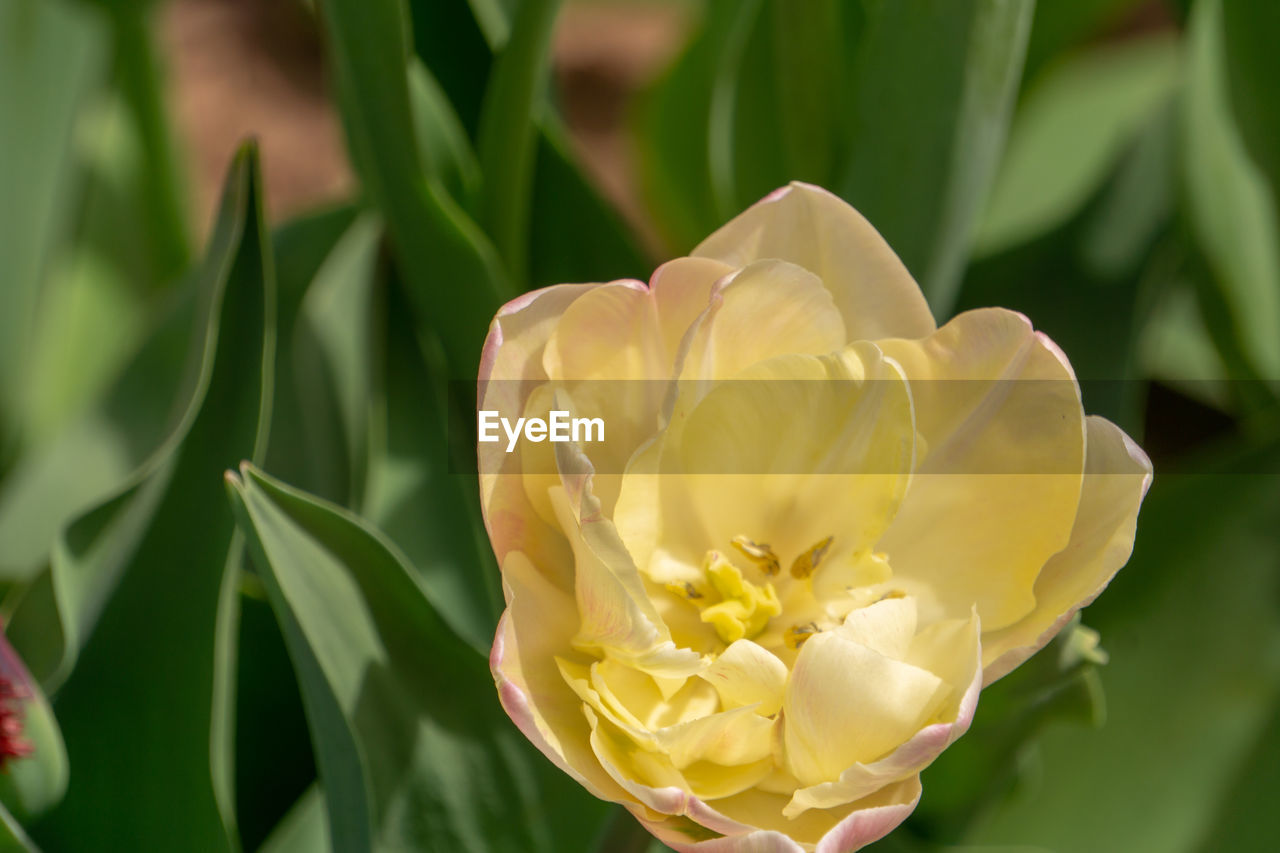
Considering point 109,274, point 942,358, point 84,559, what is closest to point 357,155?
point 84,559

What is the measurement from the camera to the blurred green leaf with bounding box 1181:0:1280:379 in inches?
28.2

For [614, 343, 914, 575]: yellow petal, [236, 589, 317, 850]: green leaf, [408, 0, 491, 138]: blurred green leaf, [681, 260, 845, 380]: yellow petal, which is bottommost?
[236, 589, 317, 850]: green leaf

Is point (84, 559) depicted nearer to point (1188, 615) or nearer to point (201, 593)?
point (201, 593)

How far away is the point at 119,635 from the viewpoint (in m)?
0.50

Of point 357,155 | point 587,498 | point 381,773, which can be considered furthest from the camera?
point 357,155

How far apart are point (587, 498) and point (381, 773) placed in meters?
0.19

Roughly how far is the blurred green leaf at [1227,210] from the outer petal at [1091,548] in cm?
A: 43

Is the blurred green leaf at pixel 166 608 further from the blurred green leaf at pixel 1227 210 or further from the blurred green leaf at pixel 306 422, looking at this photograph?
the blurred green leaf at pixel 1227 210

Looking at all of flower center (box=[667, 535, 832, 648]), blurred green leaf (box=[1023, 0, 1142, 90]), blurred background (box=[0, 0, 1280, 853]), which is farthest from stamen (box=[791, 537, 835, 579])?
blurred green leaf (box=[1023, 0, 1142, 90])

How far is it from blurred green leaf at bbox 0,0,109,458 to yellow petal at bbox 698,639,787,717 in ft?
2.17

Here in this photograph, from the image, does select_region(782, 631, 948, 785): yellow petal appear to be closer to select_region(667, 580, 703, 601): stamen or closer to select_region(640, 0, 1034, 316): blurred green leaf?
select_region(667, 580, 703, 601): stamen

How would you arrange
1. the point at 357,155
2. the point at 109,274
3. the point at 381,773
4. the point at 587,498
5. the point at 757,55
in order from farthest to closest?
the point at 109,274 → the point at 757,55 → the point at 357,155 → the point at 381,773 → the point at 587,498

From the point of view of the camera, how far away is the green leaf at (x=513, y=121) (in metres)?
0.54

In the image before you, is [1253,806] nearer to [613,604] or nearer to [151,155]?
[613,604]
